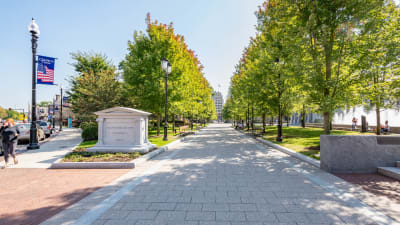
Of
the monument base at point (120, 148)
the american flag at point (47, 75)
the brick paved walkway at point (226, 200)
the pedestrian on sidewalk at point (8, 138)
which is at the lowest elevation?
the brick paved walkway at point (226, 200)

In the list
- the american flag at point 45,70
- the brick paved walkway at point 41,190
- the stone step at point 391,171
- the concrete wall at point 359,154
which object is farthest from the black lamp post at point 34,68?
the stone step at point 391,171

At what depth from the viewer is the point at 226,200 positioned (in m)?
4.30

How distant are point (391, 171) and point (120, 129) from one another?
34.9ft

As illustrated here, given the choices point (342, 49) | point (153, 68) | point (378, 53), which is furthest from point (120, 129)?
point (378, 53)

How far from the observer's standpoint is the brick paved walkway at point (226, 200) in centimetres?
350

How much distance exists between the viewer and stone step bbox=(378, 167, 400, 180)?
5721 mm

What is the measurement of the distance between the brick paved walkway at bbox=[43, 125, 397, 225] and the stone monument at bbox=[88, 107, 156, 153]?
341 centimetres

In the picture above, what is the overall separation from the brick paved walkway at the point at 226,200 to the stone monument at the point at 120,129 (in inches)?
134

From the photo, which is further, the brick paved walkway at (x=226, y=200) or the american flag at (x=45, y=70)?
the american flag at (x=45, y=70)

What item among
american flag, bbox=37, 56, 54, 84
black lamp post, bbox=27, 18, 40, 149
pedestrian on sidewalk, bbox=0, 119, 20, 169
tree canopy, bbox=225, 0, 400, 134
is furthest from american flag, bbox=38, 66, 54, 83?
tree canopy, bbox=225, 0, 400, 134

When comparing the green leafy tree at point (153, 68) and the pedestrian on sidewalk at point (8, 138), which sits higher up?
the green leafy tree at point (153, 68)

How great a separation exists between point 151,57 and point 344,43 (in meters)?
13.6

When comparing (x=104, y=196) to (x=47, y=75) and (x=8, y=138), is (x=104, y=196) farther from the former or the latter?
(x=47, y=75)

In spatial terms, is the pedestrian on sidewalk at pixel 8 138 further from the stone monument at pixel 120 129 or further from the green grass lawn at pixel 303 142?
the green grass lawn at pixel 303 142
